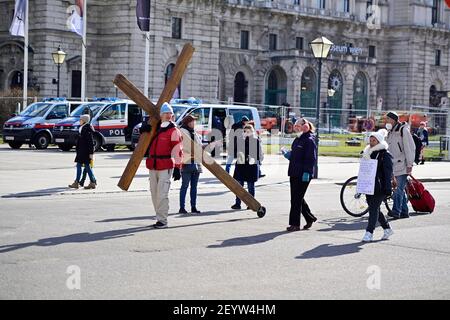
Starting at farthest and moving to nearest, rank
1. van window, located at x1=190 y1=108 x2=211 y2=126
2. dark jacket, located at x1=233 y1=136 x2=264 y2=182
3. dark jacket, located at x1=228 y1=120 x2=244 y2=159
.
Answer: van window, located at x1=190 y1=108 x2=211 y2=126 < dark jacket, located at x1=228 y1=120 x2=244 y2=159 < dark jacket, located at x1=233 y1=136 x2=264 y2=182


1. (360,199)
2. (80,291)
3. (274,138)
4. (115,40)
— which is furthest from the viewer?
(115,40)

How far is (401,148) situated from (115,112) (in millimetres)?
20327

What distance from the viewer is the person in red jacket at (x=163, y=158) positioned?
13.6 metres

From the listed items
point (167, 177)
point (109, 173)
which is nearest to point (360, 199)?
point (167, 177)

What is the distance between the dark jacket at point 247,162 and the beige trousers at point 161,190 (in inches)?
136

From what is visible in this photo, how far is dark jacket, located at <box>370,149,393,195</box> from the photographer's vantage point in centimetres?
1294

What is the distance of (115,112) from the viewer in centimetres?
3494

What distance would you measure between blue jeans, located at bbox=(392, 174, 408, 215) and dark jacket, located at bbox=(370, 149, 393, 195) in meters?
3.25

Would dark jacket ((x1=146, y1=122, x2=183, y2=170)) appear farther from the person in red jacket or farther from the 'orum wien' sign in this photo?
the 'orum wien' sign

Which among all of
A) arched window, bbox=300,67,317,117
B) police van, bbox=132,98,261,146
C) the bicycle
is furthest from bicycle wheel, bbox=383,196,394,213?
arched window, bbox=300,67,317,117

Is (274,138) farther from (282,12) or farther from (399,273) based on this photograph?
(282,12)

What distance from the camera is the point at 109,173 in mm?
24406

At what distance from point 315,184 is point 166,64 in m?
41.7

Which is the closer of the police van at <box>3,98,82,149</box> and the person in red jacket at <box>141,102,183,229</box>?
the person in red jacket at <box>141,102,183,229</box>
